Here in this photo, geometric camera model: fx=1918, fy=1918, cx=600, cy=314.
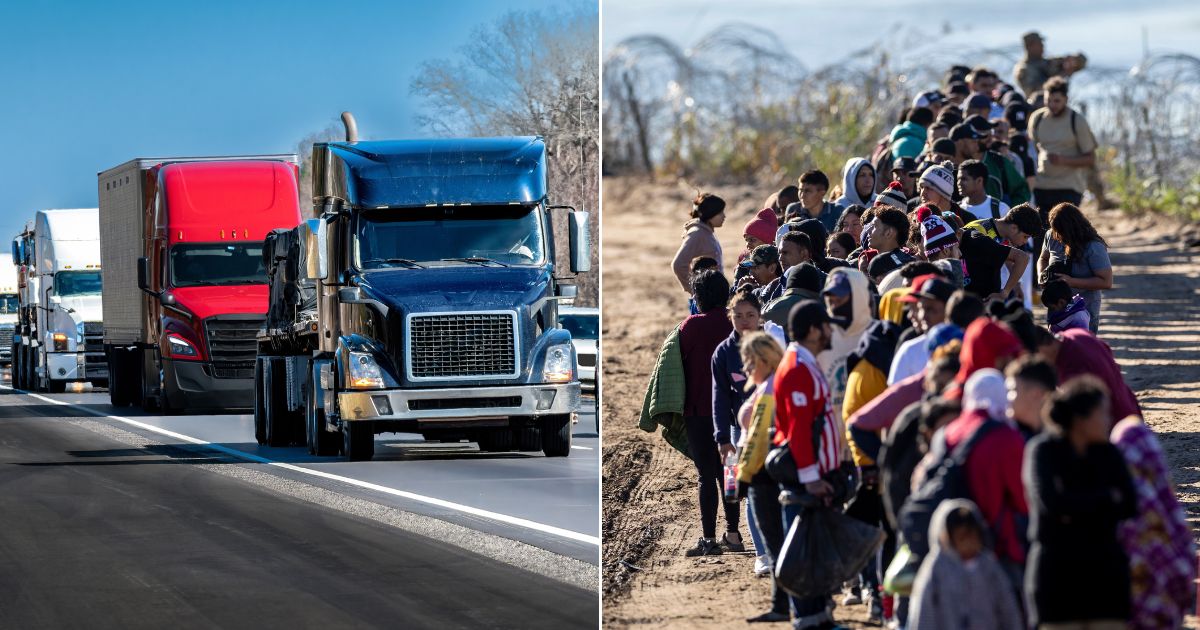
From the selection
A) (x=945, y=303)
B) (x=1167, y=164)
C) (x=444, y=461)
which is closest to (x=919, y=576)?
(x=945, y=303)

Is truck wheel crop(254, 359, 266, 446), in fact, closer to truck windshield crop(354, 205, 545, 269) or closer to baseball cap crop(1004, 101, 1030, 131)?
truck windshield crop(354, 205, 545, 269)

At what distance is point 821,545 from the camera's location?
8.05 meters

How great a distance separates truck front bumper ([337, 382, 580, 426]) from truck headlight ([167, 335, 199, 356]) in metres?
9.36

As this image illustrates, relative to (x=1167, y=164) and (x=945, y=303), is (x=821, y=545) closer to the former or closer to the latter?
(x=945, y=303)

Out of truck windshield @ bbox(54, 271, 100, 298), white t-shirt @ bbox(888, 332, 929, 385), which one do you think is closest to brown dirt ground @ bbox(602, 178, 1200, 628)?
white t-shirt @ bbox(888, 332, 929, 385)

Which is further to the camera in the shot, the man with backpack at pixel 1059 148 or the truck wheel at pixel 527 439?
the truck wheel at pixel 527 439

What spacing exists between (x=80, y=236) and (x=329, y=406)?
18.3 metres

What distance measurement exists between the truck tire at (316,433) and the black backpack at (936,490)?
13277mm

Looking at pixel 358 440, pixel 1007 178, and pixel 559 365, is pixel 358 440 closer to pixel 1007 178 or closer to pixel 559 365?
pixel 559 365

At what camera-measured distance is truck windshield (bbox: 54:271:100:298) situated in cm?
3566

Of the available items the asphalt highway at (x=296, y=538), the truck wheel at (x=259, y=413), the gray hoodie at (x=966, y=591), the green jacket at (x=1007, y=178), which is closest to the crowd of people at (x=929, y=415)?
the gray hoodie at (x=966, y=591)

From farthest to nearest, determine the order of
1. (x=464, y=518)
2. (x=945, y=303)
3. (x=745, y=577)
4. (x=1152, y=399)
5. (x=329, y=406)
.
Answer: (x=329, y=406), (x=1152, y=399), (x=464, y=518), (x=745, y=577), (x=945, y=303)

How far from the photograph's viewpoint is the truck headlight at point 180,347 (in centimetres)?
2647

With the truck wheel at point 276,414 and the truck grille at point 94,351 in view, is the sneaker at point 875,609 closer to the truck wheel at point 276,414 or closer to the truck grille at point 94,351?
the truck wheel at point 276,414
